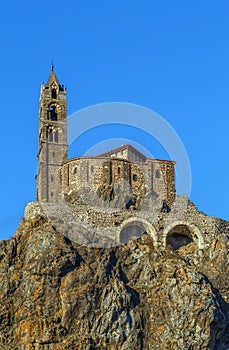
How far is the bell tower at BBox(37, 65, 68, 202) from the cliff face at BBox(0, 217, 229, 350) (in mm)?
15659

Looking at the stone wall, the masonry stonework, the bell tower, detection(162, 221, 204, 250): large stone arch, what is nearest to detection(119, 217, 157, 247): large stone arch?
the masonry stonework

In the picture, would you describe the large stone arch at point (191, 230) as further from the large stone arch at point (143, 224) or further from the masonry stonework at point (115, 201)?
the large stone arch at point (143, 224)

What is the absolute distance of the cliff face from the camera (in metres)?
101

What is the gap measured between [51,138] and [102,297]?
1386 inches

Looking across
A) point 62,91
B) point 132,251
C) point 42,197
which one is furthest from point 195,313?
point 62,91

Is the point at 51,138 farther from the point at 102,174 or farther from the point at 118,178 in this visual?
the point at 118,178

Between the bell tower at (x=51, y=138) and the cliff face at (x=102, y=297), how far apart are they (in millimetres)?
15659

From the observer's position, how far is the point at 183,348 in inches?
3979

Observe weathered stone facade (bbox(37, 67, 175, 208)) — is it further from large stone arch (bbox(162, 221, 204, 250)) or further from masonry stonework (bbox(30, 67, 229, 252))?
large stone arch (bbox(162, 221, 204, 250))

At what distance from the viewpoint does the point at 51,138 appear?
13300 centimetres

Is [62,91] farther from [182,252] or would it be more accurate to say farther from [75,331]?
[75,331]

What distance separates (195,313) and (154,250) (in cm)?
1101

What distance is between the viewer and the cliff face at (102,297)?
10056 cm

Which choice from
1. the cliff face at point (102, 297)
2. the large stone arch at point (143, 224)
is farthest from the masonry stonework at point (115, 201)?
the cliff face at point (102, 297)
